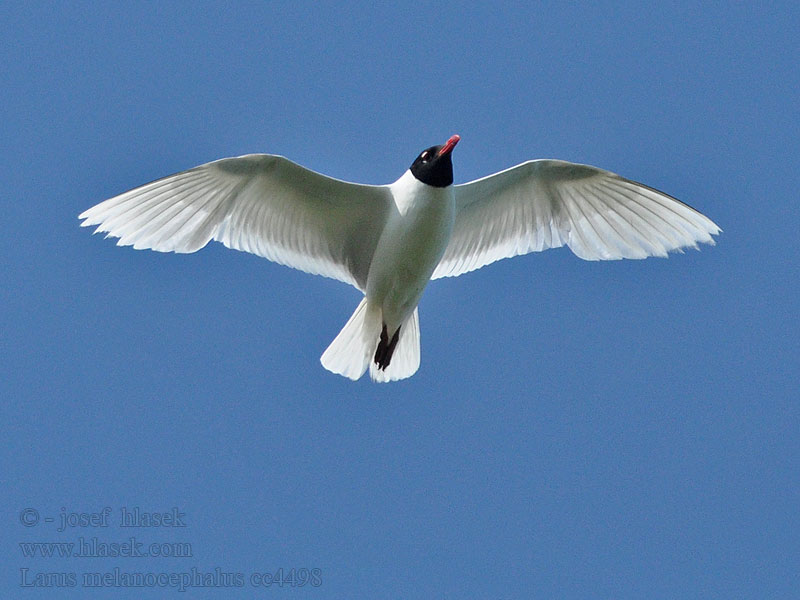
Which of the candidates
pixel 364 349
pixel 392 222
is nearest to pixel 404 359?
pixel 364 349

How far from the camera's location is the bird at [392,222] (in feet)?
32.7

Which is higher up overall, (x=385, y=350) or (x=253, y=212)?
(x=253, y=212)

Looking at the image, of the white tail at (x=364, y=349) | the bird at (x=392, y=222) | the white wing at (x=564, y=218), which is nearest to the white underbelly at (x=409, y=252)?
the bird at (x=392, y=222)

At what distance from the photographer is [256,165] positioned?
32.7 feet

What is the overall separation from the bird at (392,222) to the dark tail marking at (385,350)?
0.03 feet

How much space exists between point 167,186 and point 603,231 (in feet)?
13.5

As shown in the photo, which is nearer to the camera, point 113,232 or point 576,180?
point 113,232

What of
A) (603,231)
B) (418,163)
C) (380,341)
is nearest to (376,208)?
(418,163)

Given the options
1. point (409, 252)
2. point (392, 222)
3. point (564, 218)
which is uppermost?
point (564, 218)

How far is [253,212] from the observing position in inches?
410

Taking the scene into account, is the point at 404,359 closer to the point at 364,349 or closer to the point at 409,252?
the point at 364,349

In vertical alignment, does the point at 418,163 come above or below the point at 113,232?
above

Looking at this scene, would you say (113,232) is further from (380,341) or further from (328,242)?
(380,341)

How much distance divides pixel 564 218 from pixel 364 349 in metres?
2.31
